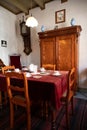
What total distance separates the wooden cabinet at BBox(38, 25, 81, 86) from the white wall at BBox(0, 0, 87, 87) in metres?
0.44

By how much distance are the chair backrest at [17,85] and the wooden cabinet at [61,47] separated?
1.86m

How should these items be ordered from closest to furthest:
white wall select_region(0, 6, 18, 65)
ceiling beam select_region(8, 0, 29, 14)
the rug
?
the rug
ceiling beam select_region(8, 0, 29, 14)
white wall select_region(0, 6, 18, 65)

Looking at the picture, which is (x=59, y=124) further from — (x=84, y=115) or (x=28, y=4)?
(x=28, y=4)

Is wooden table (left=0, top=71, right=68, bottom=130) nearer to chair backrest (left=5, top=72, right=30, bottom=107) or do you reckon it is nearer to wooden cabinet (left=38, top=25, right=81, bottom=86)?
chair backrest (left=5, top=72, right=30, bottom=107)

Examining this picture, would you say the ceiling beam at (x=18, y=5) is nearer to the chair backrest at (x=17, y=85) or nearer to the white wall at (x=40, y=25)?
the white wall at (x=40, y=25)

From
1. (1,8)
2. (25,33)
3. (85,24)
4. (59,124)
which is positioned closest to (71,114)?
(59,124)

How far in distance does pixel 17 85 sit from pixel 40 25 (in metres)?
3.02

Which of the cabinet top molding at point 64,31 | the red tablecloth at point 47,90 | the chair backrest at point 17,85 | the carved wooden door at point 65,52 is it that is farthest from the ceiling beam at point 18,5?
the red tablecloth at point 47,90

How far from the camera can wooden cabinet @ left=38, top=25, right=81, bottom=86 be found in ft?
10.6

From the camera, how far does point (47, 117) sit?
6.88 ft

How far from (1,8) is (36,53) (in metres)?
2.03

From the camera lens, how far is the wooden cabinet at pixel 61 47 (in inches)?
128

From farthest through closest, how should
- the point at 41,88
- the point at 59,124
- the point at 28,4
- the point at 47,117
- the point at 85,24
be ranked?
1. the point at 28,4
2. the point at 85,24
3. the point at 47,117
4. the point at 59,124
5. the point at 41,88

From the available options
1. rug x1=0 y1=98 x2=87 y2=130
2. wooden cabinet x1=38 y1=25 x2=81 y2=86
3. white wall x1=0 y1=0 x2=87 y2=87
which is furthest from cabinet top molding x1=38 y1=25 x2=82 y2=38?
rug x1=0 y1=98 x2=87 y2=130
